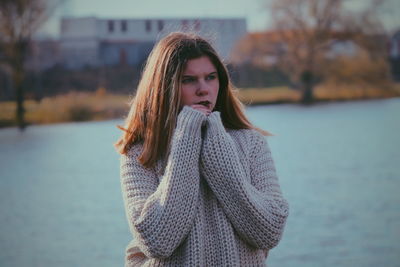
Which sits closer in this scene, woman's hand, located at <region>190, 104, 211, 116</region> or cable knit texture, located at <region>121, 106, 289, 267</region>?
cable knit texture, located at <region>121, 106, 289, 267</region>

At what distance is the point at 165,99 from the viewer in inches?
68.6

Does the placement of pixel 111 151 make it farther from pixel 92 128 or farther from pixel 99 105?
pixel 99 105

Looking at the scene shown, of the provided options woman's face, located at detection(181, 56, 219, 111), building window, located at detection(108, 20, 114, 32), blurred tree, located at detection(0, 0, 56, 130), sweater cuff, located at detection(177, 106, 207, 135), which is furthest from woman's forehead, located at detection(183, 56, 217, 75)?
blurred tree, located at detection(0, 0, 56, 130)

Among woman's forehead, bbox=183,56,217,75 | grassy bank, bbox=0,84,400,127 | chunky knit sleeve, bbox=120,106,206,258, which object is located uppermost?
woman's forehead, bbox=183,56,217,75

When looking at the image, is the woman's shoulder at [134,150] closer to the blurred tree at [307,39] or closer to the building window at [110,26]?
the building window at [110,26]

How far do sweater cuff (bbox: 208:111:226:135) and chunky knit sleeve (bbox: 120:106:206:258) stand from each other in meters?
0.02

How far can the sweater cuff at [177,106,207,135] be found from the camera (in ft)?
5.49

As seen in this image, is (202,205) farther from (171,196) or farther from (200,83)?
(200,83)

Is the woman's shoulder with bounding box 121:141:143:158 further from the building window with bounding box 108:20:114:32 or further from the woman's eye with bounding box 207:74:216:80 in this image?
the building window with bounding box 108:20:114:32

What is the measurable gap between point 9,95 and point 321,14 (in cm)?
867

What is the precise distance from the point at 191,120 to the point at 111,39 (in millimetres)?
10630

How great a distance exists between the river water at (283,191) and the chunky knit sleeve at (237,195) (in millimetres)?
2805

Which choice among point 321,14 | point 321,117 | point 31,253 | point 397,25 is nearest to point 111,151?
point 31,253

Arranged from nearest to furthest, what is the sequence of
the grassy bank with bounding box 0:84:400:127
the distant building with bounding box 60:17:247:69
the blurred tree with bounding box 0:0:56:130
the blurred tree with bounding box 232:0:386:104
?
the distant building with bounding box 60:17:247:69
the grassy bank with bounding box 0:84:400:127
the blurred tree with bounding box 0:0:56:130
the blurred tree with bounding box 232:0:386:104
